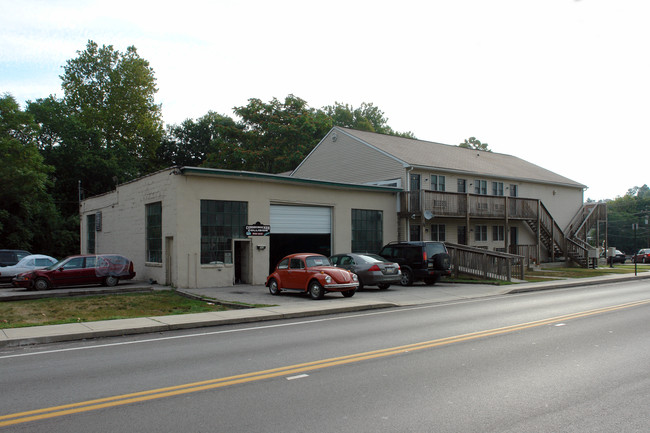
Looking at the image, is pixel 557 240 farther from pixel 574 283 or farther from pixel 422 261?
pixel 422 261

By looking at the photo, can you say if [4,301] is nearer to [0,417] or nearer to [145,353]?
[145,353]

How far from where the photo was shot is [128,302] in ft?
55.4

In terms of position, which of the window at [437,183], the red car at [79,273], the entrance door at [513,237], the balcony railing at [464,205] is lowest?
the red car at [79,273]

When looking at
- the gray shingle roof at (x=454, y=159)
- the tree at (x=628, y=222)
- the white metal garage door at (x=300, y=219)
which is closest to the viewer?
the white metal garage door at (x=300, y=219)

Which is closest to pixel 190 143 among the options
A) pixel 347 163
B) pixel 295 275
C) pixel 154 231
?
pixel 347 163

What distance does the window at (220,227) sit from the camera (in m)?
21.5

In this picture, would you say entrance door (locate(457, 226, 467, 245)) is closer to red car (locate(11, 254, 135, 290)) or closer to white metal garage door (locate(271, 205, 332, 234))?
white metal garage door (locate(271, 205, 332, 234))

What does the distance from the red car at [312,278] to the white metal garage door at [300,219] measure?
5.16 meters

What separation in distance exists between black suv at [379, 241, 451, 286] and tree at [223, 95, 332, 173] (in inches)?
1059

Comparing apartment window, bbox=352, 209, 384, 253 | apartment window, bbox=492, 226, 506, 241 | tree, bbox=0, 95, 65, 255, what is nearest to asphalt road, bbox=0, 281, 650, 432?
apartment window, bbox=352, 209, 384, 253

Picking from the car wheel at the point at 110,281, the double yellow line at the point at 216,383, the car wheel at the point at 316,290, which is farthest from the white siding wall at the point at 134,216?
the double yellow line at the point at 216,383

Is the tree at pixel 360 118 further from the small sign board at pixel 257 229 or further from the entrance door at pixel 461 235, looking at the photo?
the small sign board at pixel 257 229

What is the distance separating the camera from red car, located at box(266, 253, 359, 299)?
56.3 feet

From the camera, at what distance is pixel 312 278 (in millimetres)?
17453
